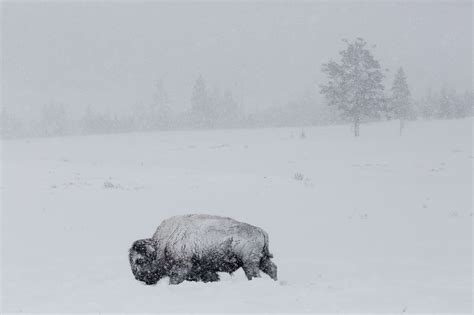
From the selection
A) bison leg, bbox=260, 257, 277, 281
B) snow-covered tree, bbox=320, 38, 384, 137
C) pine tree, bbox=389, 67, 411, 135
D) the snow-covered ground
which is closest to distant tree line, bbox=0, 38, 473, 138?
pine tree, bbox=389, 67, 411, 135

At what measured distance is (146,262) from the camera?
9031 millimetres

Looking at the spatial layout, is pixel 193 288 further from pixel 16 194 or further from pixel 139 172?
pixel 139 172

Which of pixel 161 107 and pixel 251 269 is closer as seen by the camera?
pixel 251 269

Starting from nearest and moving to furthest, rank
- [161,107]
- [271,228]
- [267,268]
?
[267,268] → [271,228] → [161,107]

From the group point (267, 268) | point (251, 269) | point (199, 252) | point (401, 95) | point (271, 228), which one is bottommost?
point (271, 228)

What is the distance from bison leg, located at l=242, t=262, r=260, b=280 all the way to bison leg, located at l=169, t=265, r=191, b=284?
0.94 m

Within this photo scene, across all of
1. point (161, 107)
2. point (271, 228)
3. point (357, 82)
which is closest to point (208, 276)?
point (271, 228)

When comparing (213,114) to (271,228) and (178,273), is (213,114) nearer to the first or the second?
(271,228)

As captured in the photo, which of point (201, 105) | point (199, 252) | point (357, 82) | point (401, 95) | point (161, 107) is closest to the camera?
point (199, 252)

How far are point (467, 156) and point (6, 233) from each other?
31.7 m

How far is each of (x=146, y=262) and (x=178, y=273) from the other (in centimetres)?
58

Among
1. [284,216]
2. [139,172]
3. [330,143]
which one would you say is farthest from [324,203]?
[330,143]

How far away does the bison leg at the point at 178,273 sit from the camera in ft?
29.1

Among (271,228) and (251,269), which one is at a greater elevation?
(251,269)
